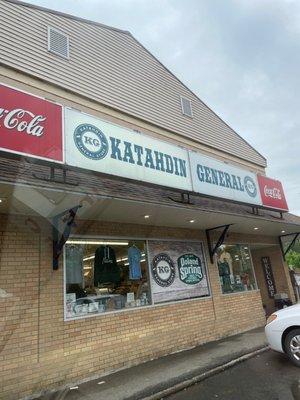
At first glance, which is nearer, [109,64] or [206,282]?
[206,282]

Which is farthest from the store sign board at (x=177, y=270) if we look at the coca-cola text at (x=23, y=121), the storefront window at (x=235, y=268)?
the coca-cola text at (x=23, y=121)

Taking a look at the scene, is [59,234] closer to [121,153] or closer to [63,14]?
[121,153]

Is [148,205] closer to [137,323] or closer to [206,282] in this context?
[137,323]

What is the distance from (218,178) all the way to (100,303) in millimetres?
4579

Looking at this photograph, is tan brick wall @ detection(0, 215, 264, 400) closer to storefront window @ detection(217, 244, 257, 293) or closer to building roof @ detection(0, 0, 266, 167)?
storefront window @ detection(217, 244, 257, 293)

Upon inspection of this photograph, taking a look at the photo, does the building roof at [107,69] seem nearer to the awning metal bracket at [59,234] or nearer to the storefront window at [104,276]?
the awning metal bracket at [59,234]

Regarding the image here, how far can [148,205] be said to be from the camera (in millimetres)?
7145

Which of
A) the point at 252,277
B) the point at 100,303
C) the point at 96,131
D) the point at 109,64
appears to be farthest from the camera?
the point at 252,277

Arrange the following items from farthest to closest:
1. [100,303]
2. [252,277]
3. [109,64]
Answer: [252,277] < [109,64] < [100,303]

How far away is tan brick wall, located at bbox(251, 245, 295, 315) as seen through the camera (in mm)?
13851

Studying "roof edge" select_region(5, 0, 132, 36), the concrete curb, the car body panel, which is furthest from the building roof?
the concrete curb

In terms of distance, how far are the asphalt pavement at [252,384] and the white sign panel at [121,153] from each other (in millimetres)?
4043

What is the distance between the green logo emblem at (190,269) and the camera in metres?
9.34

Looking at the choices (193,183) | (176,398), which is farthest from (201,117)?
(176,398)
